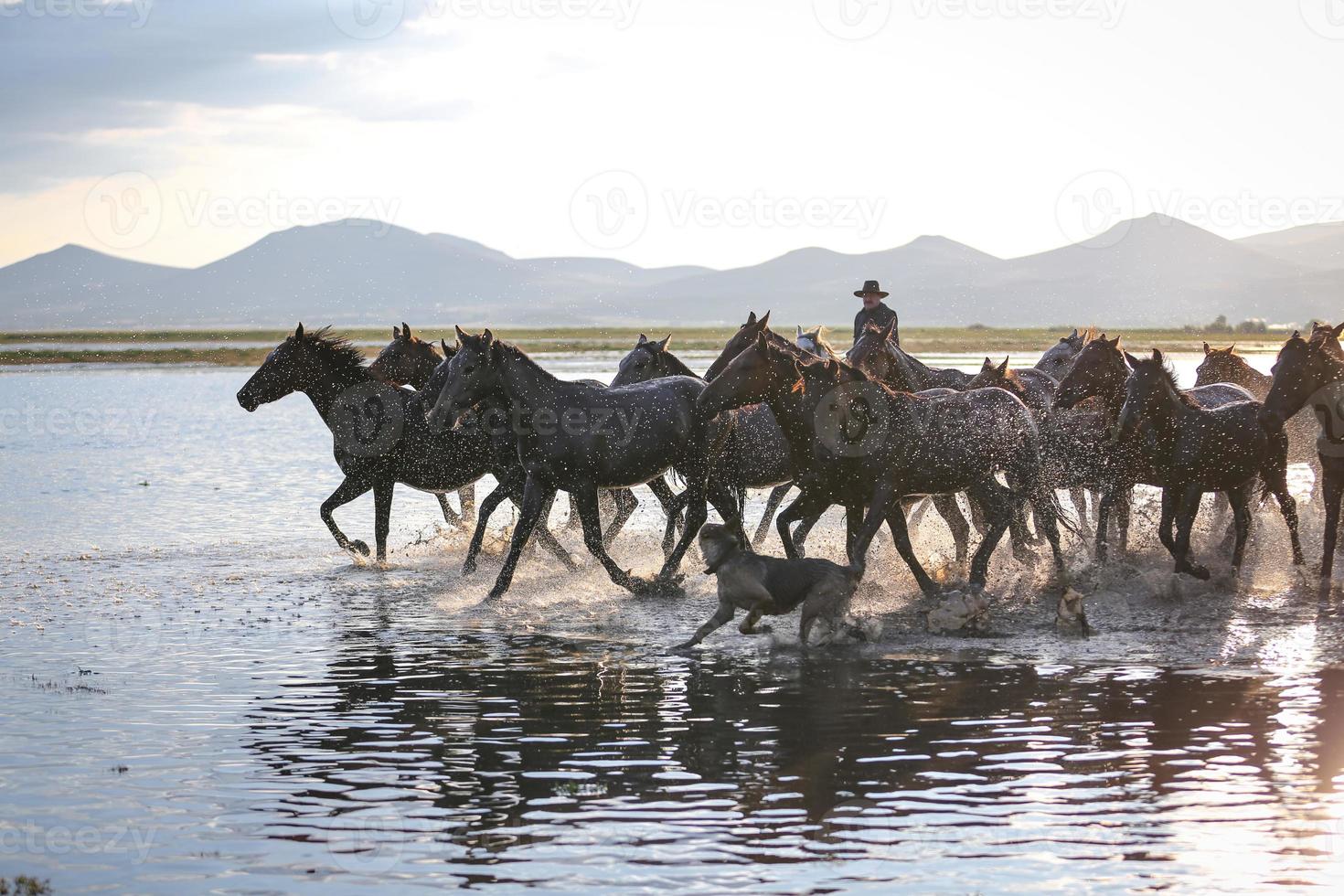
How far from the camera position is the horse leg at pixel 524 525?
13.1 metres

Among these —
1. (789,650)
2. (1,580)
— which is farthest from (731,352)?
(1,580)

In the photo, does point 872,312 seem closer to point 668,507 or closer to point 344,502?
point 668,507

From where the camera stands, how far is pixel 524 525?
1308cm

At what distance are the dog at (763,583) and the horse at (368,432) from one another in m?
5.35

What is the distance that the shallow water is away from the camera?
656 cm

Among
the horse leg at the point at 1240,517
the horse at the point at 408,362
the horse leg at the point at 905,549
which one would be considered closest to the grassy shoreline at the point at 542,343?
the horse at the point at 408,362

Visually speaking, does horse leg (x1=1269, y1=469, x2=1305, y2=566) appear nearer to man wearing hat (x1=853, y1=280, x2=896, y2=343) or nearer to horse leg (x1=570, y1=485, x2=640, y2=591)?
man wearing hat (x1=853, y1=280, x2=896, y2=343)

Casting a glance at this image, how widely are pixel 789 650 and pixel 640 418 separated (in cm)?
326

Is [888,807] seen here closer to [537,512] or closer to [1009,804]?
[1009,804]

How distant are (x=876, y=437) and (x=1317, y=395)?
4044 mm

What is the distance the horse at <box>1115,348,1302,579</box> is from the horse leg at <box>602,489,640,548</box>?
17.7 ft

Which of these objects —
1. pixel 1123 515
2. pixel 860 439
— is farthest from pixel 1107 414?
pixel 860 439

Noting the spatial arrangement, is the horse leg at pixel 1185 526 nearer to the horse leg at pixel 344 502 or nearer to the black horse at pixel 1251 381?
the black horse at pixel 1251 381

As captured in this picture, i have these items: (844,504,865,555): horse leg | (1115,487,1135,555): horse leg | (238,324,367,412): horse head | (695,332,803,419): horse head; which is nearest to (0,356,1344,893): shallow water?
(1115,487,1135,555): horse leg
